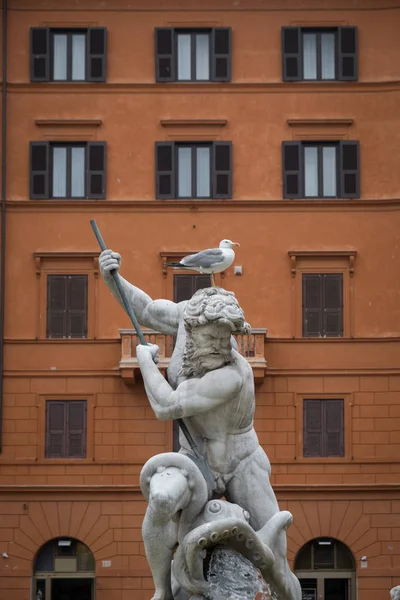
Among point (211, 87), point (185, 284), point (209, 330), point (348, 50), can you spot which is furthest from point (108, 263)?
point (348, 50)

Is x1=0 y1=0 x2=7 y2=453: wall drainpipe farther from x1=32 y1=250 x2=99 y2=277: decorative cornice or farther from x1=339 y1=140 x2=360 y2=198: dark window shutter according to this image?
x1=339 y1=140 x2=360 y2=198: dark window shutter

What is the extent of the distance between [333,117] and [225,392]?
3940 centimetres

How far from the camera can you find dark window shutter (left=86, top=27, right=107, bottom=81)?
5322 centimetres

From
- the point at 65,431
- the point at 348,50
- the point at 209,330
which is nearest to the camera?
the point at 209,330

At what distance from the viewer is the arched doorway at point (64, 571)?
A: 51.2 m

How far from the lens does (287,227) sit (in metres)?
52.7

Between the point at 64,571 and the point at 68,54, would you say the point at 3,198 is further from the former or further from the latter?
the point at 64,571

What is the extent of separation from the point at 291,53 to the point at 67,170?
282 inches

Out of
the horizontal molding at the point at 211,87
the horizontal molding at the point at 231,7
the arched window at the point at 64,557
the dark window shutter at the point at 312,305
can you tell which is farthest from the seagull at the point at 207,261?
the horizontal molding at the point at 231,7

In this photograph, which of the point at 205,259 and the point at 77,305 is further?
the point at 77,305

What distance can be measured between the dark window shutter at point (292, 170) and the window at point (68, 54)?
5.64 meters

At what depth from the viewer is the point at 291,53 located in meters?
53.0

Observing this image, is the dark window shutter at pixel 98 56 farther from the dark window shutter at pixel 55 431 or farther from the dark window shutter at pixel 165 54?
the dark window shutter at pixel 55 431

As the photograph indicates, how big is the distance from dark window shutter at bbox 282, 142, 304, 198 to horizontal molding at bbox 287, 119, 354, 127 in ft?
1.88
